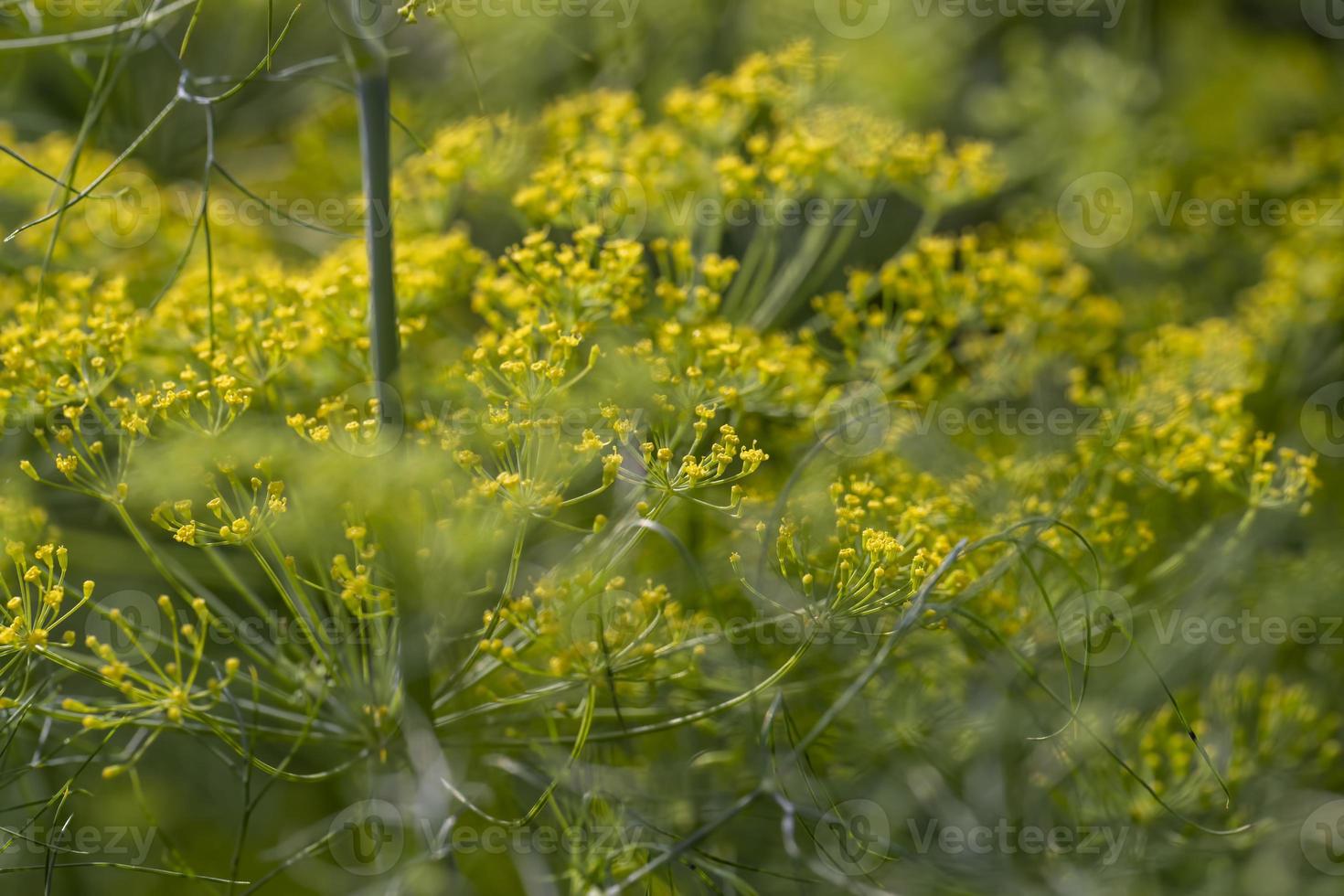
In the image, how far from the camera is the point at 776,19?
2.75 m

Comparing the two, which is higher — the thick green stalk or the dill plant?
the thick green stalk

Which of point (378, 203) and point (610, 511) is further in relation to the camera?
point (610, 511)

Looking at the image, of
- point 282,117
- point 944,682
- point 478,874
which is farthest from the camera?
point 282,117

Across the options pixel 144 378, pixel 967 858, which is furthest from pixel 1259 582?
pixel 144 378

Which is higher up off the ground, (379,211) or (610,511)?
(379,211)

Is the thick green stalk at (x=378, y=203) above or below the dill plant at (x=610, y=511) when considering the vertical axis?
above

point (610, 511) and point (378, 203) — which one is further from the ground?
point (378, 203)

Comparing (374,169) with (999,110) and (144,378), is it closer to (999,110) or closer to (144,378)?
(144,378)

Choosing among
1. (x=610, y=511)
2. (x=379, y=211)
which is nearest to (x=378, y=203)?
(x=379, y=211)

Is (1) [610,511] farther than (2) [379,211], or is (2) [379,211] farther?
(1) [610,511]

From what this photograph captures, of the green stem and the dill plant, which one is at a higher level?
the green stem

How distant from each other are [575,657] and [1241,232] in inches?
85.3

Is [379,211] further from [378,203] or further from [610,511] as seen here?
[610,511]

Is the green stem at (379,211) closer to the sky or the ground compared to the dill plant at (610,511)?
closer to the sky
